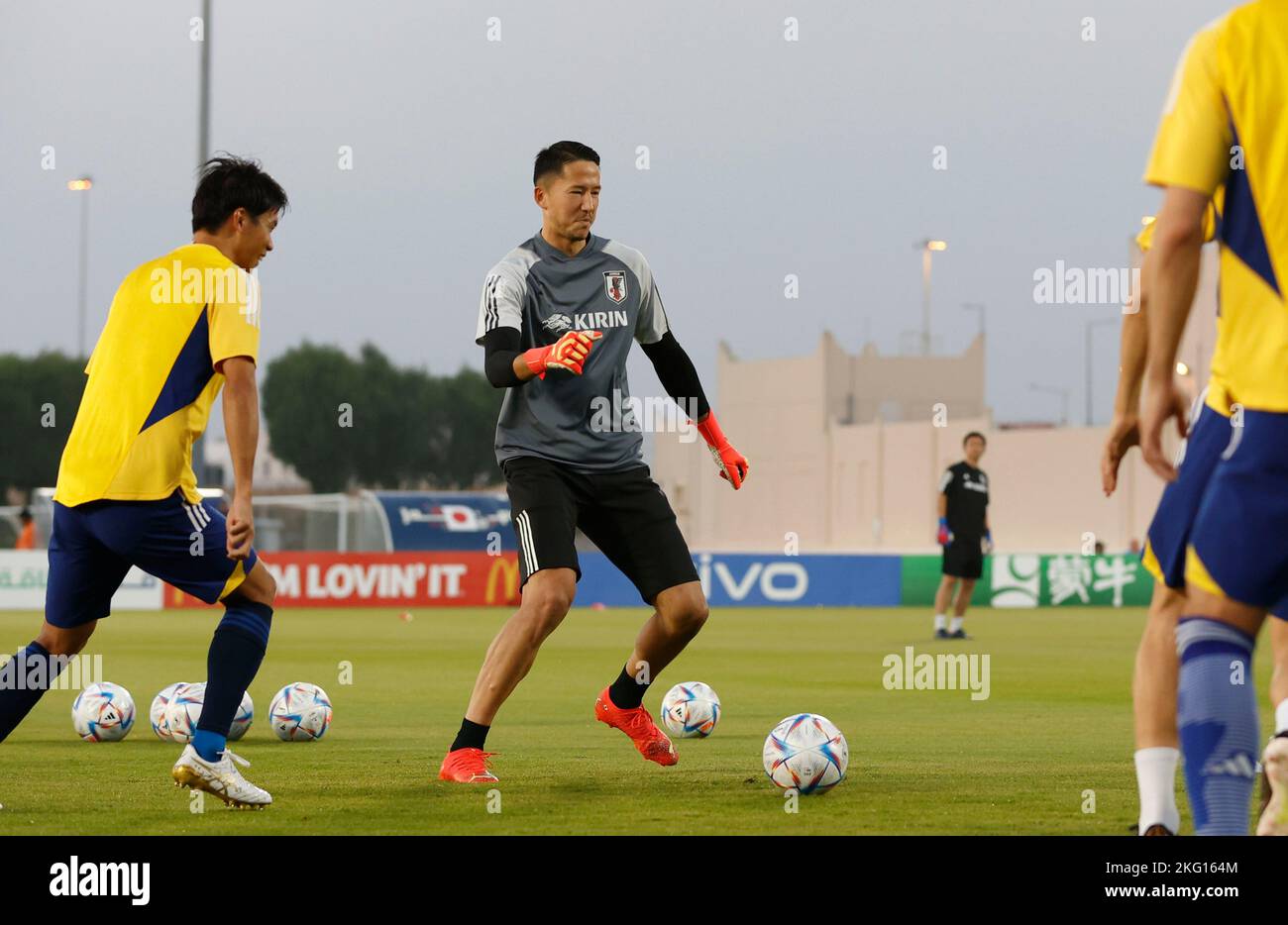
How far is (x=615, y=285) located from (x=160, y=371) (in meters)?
2.14

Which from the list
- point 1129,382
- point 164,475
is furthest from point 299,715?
point 1129,382

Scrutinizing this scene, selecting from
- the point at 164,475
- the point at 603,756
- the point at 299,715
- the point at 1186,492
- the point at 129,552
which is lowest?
the point at 603,756

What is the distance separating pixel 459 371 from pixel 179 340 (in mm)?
97497

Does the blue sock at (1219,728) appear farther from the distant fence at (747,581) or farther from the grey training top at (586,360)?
the distant fence at (747,581)

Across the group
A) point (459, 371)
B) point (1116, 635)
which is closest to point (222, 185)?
point (1116, 635)

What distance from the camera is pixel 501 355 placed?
23.9ft

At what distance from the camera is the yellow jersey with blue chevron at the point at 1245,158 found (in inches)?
159

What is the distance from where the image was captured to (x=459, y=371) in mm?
103500

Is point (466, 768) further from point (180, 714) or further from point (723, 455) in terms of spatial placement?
point (180, 714)

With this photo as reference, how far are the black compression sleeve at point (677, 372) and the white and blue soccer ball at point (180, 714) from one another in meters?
2.86

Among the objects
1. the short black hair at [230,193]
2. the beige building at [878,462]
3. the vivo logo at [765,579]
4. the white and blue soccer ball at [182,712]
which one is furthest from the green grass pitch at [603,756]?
the beige building at [878,462]

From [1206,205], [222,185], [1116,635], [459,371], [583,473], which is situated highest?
[459,371]
